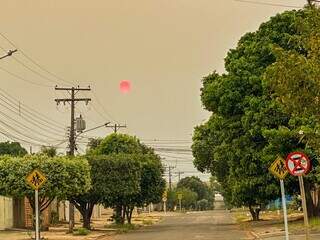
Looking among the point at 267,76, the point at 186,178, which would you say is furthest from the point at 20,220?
the point at 186,178

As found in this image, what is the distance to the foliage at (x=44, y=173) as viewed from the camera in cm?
3416

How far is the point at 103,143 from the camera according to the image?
60281 mm

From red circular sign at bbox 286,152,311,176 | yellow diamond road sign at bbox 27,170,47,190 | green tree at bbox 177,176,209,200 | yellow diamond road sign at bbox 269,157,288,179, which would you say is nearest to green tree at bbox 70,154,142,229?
yellow diamond road sign at bbox 27,170,47,190

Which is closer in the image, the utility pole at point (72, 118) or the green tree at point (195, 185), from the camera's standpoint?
the utility pole at point (72, 118)

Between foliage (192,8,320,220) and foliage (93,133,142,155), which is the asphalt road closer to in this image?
foliage (192,8,320,220)

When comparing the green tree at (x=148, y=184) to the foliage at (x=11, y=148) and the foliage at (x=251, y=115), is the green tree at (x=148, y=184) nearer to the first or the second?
the foliage at (x=251, y=115)

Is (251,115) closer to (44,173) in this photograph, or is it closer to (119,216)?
(44,173)

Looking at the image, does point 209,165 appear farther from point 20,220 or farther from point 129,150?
point 20,220

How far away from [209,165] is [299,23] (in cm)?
4447

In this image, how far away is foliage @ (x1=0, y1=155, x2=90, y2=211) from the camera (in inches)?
1345

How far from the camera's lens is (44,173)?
34.3 meters

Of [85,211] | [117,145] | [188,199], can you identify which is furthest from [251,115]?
[188,199]

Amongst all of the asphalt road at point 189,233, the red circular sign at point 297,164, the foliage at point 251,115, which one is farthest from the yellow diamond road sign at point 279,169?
the asphalt road at point 189,233

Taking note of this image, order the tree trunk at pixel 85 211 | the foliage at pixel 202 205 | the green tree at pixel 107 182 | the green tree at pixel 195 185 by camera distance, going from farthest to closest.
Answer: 1. the green tree at pixel 195 185
2. the foliage at pixel 202 205
3. the tree trunk at pixel 85 211
4. the green tree at pixel 107 182
